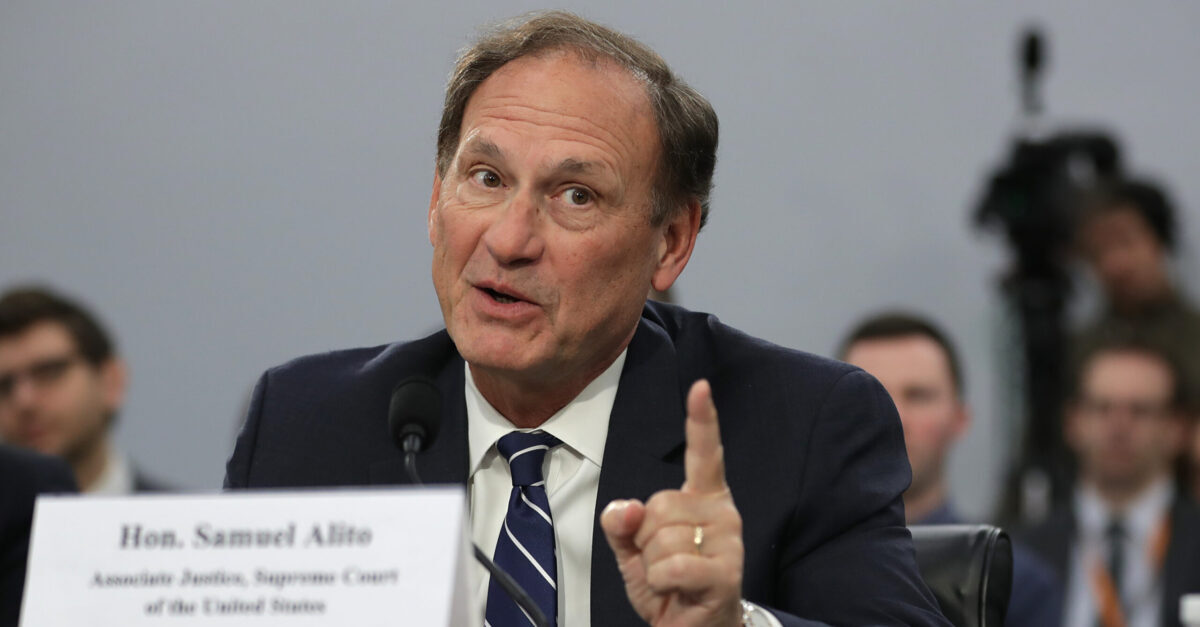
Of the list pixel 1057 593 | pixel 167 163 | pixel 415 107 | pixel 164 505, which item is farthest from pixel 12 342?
pixel 164 505

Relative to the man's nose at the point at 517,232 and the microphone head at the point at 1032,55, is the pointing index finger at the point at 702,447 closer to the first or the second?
the man's nose at the point at 517,232

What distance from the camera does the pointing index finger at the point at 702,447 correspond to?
130 cm

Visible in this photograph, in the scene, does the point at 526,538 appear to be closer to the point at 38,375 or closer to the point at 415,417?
the point at 415,417

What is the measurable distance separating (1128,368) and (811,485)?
8.90ft

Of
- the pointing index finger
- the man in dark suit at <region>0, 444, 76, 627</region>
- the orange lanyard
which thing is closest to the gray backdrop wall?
the orange lanyard

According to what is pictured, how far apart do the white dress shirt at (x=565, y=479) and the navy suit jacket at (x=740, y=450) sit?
0.03 metres

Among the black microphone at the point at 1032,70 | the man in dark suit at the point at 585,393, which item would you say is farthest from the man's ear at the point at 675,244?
the black microphone at the point at 1032,70

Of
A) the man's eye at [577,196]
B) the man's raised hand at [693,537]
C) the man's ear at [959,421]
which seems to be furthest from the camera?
the man's ear at [959,421]

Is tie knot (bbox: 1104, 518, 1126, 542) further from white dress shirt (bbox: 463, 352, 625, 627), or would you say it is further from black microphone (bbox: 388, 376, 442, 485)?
black microphone (bbox: 388, 376, 442, 485)

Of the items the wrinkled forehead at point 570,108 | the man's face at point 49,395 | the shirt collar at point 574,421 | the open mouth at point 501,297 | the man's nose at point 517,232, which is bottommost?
the shirt collar at point 574,421

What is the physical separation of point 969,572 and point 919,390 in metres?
2.04

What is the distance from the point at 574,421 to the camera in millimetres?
1880

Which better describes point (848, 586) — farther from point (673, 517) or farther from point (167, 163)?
point (167, 163)

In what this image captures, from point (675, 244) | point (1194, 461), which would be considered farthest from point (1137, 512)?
point (675, 244)
